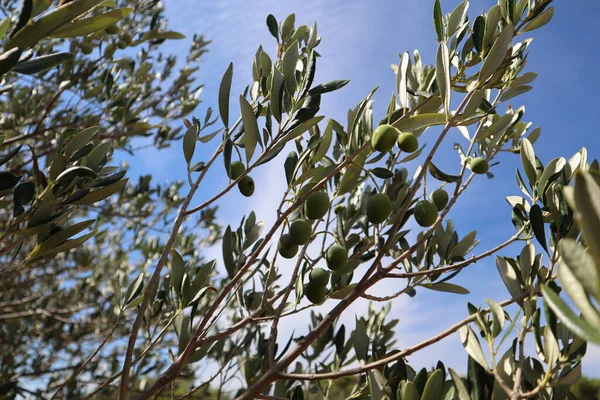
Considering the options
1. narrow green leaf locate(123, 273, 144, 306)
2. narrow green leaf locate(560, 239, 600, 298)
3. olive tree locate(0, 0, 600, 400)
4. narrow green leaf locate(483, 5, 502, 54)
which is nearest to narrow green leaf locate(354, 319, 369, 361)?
olive tree locate(0, 0, 600, 400)

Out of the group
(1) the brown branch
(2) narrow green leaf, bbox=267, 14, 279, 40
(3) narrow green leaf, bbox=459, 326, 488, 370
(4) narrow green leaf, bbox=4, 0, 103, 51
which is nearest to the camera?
(4) narrow green leaf, bbox=4, 0, 103, 51

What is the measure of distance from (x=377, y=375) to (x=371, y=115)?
81 cm

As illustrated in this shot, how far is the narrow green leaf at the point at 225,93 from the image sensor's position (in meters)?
1.53

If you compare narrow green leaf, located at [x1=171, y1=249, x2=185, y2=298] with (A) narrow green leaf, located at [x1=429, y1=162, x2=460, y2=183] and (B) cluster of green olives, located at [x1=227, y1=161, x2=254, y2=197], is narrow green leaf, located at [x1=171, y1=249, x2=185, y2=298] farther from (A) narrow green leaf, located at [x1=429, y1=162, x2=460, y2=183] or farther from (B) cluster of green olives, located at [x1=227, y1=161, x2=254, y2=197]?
(A) narrow green leaf, located at [x1=429, y1=162, x2=460, y2=183]

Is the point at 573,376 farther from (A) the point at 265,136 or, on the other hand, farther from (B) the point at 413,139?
(A) the point at 265,136

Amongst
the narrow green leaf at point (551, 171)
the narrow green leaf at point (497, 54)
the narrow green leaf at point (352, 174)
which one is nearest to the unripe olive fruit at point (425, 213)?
the narrow green leaf at point (352, 174)

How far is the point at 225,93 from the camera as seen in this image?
154 centimetres

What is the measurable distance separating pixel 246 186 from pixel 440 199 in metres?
0.68

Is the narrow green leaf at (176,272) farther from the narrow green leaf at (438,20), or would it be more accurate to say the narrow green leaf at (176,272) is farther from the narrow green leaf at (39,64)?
the narrow green leaf at (438,20)

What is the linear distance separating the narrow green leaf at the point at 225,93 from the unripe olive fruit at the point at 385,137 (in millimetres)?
486

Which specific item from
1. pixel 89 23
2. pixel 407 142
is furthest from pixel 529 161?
pixel 89 23

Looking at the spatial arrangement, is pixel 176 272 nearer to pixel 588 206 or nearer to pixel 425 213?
pixel 425 213

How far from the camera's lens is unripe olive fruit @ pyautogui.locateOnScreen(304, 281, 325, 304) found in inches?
60.2

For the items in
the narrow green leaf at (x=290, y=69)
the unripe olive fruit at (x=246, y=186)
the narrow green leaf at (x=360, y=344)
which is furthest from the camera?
the narrow green leaf at (x=360, y=344)
